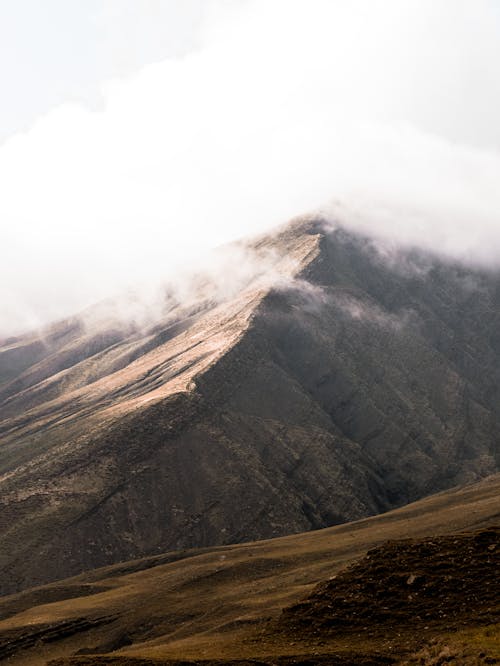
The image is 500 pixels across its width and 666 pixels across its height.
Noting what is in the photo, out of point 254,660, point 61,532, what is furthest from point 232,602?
point 61,532

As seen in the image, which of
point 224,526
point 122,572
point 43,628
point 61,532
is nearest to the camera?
point 43,628

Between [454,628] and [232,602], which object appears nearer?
[454,628]

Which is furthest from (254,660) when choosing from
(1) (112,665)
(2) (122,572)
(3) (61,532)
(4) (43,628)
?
(3) (61,532)

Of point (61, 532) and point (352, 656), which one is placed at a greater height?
point (61, 532)

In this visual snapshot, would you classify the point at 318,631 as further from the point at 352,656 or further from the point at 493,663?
the point at 493,663

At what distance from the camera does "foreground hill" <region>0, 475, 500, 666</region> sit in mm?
47000

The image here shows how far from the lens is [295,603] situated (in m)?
58.3

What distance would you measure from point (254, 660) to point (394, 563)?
16.5 m

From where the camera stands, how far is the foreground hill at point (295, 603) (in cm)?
4700

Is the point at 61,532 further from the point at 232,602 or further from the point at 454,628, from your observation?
the point at 454,628

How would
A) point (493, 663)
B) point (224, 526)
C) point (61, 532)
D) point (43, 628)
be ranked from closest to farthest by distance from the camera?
point (493, 663)
point (43, 628)
point (61, 532)
point (224, 526)

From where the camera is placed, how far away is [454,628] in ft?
148

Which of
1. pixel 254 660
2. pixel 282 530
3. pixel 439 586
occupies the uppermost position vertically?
pixel 254 660

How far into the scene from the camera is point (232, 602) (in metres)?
89.1
